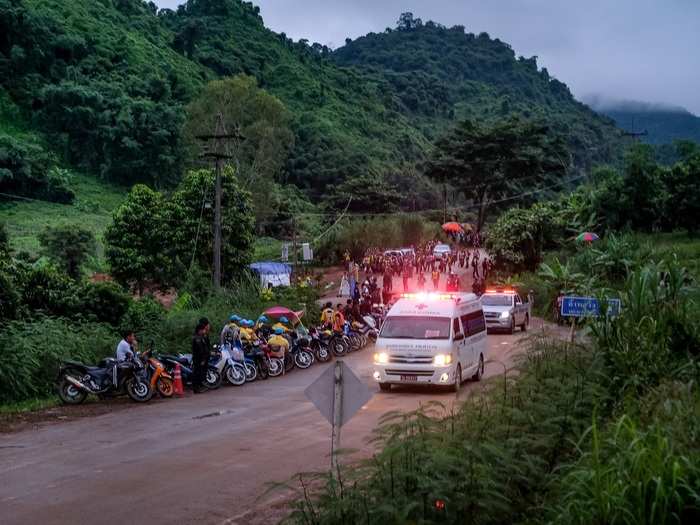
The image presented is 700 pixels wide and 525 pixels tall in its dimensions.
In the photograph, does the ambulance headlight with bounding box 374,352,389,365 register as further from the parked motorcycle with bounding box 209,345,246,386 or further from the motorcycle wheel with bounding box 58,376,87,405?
the motorcycle wheel with bounding box 58,376,87,405

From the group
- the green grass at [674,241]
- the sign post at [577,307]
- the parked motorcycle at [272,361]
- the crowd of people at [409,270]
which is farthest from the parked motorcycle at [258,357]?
the green grass at [674,241]

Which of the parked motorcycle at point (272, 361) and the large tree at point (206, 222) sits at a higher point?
the large tree at point (206, 222)

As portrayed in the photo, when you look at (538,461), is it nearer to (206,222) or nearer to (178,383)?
(178,383)

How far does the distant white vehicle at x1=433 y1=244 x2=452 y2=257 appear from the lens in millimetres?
63188

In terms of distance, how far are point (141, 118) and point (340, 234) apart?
889 inches

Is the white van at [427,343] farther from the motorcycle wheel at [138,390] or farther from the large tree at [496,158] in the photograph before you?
the large tree at [496,158]

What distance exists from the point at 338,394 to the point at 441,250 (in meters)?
57.0

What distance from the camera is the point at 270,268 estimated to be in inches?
1890

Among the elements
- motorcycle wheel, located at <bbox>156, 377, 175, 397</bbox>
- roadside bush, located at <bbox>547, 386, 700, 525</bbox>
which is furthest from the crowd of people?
roadside bush, located at <bbox>547, 386, 700, 525</bbox>

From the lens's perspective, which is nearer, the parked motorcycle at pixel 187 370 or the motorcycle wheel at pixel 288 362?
the parked motorcycle at pixel 187 370

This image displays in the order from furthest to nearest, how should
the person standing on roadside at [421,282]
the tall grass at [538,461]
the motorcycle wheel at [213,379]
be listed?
the person standing on roadside at [421,282] < the motorcycle wheel at [213,379] < the tall grass at [538,461]

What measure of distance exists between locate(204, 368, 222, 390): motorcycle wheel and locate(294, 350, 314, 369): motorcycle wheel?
173 inches

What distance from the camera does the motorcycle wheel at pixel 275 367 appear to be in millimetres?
23719

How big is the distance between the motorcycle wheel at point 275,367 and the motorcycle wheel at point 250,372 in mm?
738
